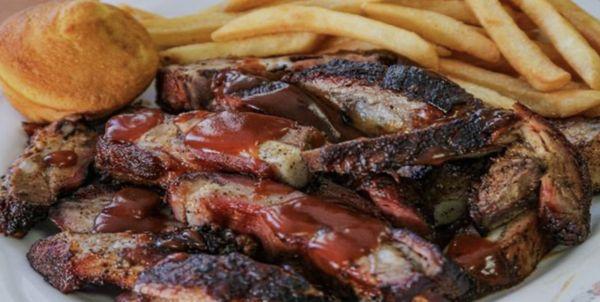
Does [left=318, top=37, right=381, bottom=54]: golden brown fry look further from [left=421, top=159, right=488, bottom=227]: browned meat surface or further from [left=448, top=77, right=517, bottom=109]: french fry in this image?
[left=421, top=159, right=488, bottom=227]: browned meat surface

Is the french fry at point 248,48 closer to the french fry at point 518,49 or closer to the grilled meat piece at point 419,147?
the french fry at point 518,49

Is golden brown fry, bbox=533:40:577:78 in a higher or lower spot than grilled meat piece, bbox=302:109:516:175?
higher

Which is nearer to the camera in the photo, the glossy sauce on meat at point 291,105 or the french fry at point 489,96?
the glossy sauce on meat at point 291,105

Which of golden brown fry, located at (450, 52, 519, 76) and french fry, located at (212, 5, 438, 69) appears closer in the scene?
french fry, located at (212, 5, 438, 69)

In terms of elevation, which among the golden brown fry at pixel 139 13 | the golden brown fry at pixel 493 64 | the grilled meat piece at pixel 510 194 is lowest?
the grilled meat piece at pixel 510 194

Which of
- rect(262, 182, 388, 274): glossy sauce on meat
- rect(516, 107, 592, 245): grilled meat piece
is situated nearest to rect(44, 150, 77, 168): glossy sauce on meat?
rect(262, 182, 388, 274): glossy sauce on meat

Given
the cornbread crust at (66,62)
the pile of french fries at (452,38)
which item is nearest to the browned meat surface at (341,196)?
the pile of french fries at (452,38)

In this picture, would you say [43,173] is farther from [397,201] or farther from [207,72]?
[397,201]
